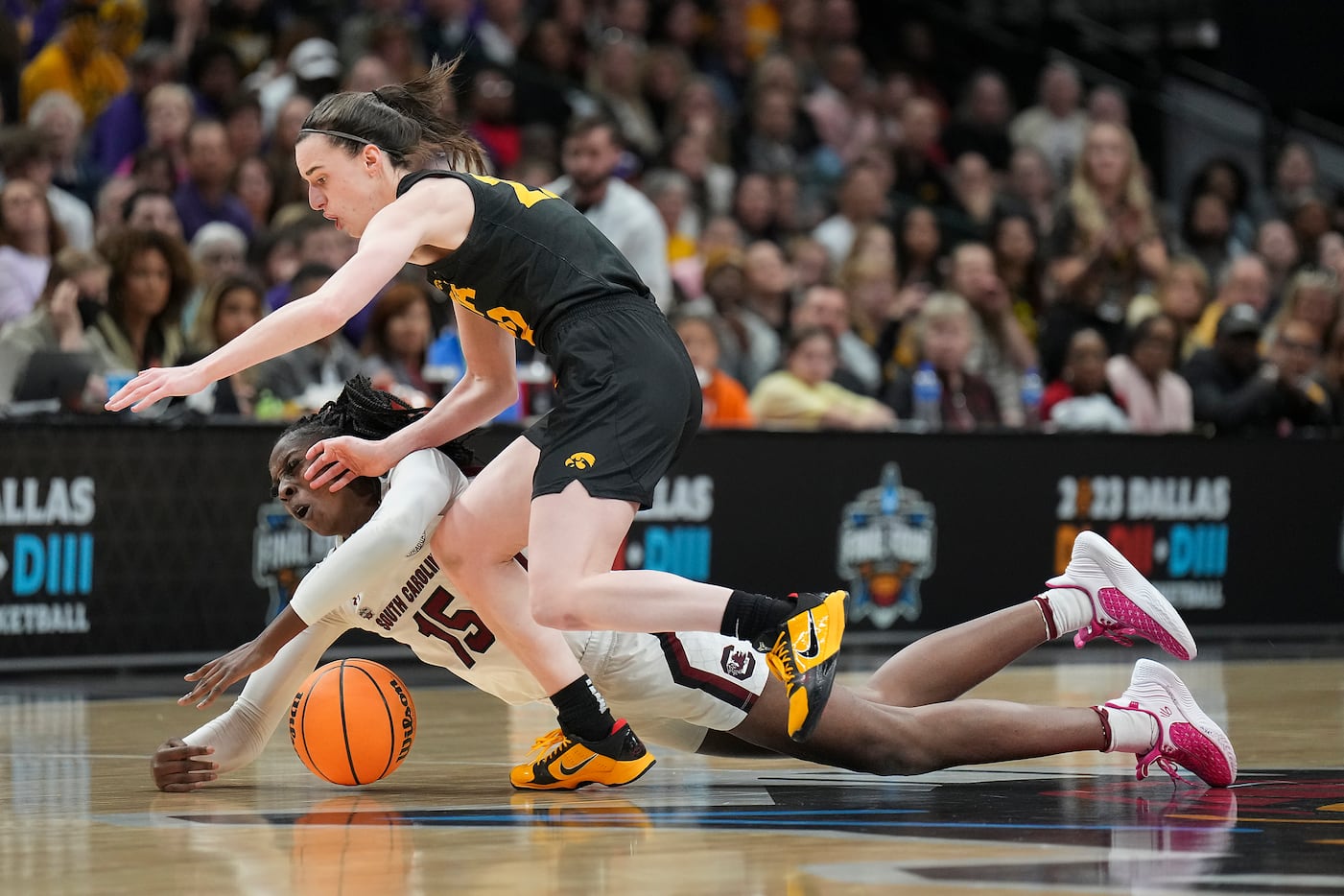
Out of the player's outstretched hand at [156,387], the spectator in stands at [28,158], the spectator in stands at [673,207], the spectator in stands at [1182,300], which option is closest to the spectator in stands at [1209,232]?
the spectator in stands at [1182,300]

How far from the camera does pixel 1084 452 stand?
34.4 feet

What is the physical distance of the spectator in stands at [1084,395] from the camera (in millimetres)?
10930

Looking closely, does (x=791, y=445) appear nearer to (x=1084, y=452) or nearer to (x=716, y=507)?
(x=716, y=507)

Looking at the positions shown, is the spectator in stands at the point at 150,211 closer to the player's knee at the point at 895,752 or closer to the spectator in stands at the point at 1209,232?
the player's knee at the point at 895,752

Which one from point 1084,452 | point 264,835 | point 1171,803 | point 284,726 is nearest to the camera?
point 264,835

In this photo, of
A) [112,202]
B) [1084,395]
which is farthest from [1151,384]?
[112,202]

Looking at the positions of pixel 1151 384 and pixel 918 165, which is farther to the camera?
pixel 918 165

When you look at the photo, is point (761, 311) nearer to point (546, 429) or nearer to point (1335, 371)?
point (1335, 371)

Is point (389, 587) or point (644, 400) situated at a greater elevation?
point (644, 400)

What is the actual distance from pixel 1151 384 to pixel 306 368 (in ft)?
16.7

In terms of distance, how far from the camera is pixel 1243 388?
37.3ft

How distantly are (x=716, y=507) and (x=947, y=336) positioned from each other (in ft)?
6.67

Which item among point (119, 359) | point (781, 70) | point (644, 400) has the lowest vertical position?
point (644, 400)

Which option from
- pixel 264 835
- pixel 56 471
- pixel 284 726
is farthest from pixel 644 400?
pixel 56 471
